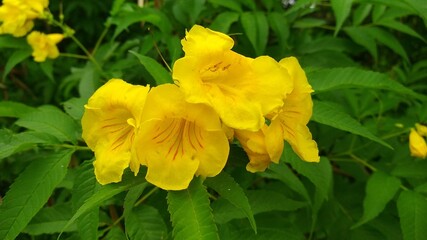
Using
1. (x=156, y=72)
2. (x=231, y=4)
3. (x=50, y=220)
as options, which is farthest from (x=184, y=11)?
(x=50, y=220)

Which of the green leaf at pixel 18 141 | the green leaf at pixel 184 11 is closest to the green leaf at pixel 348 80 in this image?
the green leaf at pixel 184 11

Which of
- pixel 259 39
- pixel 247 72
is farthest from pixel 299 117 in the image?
pixel 259 39

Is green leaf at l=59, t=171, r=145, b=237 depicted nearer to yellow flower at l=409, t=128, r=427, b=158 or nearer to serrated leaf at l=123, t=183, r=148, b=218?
serrated leaf at l=123, t=183, r=148, b=218

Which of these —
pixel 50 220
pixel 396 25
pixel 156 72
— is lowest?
pixel 50 220

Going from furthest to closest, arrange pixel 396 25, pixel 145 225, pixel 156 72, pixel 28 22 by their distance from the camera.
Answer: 1. pixel 28 22
2. pixel 396 25
3. pixel 145 225
4. pixel 156 72

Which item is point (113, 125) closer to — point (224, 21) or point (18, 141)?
point (18, 141)

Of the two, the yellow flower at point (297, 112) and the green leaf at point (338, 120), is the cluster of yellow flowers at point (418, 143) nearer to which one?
the green leaf at point (338, 120)
